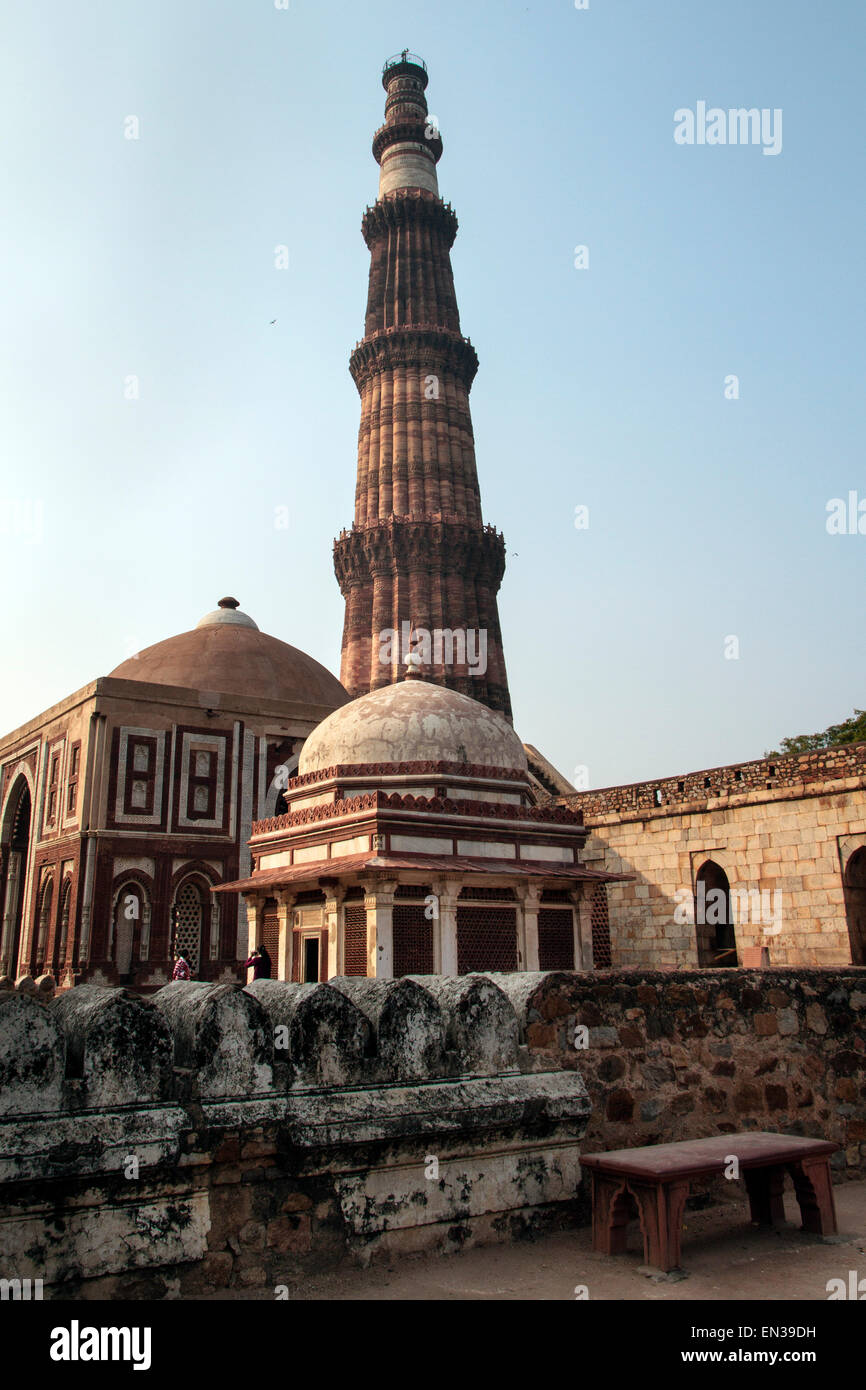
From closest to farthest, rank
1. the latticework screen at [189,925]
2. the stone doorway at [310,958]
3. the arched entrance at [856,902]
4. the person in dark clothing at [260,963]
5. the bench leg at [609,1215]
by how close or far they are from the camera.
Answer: the bench leg at [609,1215], the person in dark clothing at [260,963], the stone doorway at [310,958], the arched entrance at [856,902], the latticework screen at [189,925]

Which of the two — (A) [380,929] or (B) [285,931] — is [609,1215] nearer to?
(A) [380,929]

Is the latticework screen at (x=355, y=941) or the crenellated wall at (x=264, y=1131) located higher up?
the latticework screen at (x=355, y=941)

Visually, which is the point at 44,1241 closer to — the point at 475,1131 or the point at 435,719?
the point at 475,1131

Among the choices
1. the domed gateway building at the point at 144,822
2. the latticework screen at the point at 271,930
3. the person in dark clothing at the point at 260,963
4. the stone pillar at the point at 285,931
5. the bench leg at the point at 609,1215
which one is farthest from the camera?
the domed gateway building at the point at 144,822

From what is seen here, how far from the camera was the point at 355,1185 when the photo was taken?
3.73 m

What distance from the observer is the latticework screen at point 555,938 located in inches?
499

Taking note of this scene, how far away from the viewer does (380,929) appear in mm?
11492

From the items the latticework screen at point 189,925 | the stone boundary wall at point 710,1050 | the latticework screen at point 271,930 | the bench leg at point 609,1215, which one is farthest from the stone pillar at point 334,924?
the latticework screen at point 189,925

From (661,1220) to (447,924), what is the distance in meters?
8.26

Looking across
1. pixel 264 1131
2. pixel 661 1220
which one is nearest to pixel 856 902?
pixel 661 1220

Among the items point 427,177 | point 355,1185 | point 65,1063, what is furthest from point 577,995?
point 427,177

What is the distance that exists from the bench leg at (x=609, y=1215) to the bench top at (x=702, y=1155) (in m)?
0.06

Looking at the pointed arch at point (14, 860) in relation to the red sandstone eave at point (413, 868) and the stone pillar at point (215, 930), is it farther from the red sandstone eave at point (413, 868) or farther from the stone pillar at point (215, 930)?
the red sandstone eave at point (413, 868)

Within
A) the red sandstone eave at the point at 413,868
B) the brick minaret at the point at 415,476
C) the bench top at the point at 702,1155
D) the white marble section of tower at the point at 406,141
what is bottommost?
the bench top at the point at 702,1155
